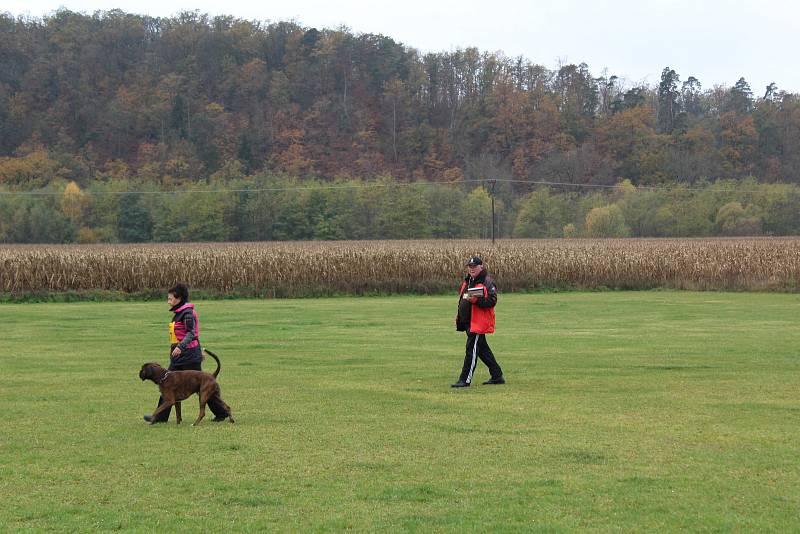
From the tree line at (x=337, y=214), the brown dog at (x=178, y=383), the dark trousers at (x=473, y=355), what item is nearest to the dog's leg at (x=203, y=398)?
the brown dog at (x=178, y=383)

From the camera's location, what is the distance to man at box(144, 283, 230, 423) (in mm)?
11531

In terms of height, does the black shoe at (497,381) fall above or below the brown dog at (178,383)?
below

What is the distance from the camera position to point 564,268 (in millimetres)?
44750

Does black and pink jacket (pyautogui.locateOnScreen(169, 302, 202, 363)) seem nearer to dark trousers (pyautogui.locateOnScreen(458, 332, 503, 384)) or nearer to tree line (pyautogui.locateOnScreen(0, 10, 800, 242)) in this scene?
dark trousers (pyautogui.locateOnScreen(458, 332, 503, 384))

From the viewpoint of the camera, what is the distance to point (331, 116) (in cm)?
12850

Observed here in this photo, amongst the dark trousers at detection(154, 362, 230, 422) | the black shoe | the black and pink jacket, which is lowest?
the black shoe

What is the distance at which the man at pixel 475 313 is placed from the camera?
47.1 feet

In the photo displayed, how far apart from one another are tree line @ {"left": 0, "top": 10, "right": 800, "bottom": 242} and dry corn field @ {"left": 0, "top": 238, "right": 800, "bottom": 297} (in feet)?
153

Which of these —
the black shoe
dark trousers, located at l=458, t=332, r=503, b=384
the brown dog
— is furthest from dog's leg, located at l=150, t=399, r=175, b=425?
the black shoe

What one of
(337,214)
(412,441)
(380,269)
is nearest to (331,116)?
(337,214)

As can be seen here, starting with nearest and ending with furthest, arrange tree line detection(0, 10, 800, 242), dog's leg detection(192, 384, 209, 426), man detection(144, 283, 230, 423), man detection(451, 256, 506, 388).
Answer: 1. dog's leg detection(192, 384, 209, 426)
2. man detection(144, 283, 230, 423)
3. man detection(451, 256, 506, 388)
4. tree line detection(0, 10, 800, 242)

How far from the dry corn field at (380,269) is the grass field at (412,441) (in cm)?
1912

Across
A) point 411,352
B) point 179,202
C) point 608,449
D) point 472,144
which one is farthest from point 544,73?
point 608,449

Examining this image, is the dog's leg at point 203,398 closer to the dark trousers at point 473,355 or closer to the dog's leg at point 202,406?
the dog's leg at point 202,406
